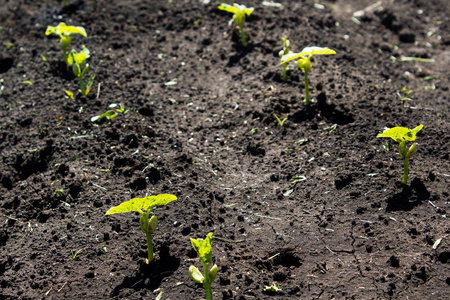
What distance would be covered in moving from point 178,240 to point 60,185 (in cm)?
98

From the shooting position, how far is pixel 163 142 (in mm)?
3262

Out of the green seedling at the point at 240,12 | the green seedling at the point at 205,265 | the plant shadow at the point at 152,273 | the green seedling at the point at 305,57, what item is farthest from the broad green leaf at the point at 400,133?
the green seedling at the point at 240,12

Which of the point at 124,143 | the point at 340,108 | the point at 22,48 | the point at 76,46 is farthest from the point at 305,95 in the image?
the point at 22,48

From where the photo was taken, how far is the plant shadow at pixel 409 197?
2689 millimetres

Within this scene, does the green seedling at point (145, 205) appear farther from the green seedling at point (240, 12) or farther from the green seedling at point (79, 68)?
the green seedling at point (240, 12)

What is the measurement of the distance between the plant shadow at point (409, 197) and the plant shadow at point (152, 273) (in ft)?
4.47

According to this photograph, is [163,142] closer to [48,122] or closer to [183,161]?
[183,161]

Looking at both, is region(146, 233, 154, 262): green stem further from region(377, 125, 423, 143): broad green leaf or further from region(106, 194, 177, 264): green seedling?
region(377, 125, 423, 143): broad green leaf

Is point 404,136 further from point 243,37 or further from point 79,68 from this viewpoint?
point 79,68

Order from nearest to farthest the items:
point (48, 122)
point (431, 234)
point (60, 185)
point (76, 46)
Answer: point (431, 234)
point (60, 185)
point (48, 122)
point (76, 46)

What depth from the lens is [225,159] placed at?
3217 millimetres

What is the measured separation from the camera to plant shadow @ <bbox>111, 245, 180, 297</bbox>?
93.4 inches

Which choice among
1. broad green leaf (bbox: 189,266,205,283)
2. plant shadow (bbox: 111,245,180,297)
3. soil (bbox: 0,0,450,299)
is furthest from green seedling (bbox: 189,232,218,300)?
plant shadow (bbox: 111,245,180,297)

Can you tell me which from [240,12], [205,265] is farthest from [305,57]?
[205,265]
